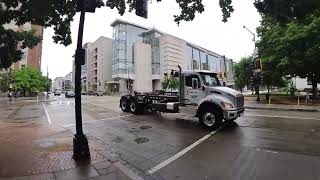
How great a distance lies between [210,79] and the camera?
622 inches

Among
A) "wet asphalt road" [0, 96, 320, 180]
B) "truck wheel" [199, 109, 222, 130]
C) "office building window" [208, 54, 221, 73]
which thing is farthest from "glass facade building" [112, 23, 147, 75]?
"truck wheel" [199, 109, 222, 130]

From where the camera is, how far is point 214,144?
1064cm

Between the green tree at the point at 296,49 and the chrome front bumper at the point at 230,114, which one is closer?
the chrome front bumper at the point at 230,114

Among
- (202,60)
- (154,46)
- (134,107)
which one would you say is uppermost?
(154,46)

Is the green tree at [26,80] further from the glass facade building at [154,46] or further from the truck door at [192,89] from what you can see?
the truck door at [192,89]

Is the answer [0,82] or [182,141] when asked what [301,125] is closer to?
[182,141]

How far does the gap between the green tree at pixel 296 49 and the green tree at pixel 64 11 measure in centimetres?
2129

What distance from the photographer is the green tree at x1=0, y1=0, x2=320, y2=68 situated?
27.4ft

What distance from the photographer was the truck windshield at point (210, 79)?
15443 millimetres

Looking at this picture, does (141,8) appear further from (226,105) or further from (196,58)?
(196,58)

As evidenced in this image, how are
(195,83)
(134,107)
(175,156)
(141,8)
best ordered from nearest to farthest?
Result: (141,8), (175,156), (195,83), (134,107)

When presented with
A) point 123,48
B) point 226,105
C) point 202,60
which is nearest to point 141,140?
point 226,105

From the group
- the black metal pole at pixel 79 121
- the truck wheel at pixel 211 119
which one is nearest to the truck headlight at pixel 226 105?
the truck wheel at pixel 211 119

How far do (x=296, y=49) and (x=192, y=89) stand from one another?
2145cm
